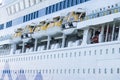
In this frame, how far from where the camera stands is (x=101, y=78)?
17.8m

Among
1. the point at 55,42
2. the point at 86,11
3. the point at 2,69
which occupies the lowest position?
the point at 2,69

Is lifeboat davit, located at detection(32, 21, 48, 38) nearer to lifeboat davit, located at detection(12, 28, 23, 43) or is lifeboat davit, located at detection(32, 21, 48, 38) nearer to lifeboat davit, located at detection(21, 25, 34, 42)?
lifeboat davit, located at detection(21, 25, 34, 42)

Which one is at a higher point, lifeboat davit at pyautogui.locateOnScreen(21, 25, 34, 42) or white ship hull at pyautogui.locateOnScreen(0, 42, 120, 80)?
lifeboat davit at pyautogui.locateOnScreen(21, 25, 34, 42)

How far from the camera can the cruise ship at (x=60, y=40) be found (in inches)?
722

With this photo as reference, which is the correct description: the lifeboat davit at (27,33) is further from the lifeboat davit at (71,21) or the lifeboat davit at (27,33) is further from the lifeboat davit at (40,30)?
the lifeboat davit at (71,21)

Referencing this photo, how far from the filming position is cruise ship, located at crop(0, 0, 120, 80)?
18.3 metres

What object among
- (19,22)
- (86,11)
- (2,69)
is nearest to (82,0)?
(86,11)

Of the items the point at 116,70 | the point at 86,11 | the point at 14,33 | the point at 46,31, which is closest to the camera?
the point at 116,70

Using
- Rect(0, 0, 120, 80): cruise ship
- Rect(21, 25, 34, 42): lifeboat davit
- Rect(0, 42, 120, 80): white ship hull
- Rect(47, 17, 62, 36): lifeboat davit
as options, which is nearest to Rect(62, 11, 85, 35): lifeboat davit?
Rect(0, 0, 120, 80): cruise ship

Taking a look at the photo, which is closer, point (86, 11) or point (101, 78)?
point (101, 78)

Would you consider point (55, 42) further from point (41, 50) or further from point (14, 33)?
point (14, 33)

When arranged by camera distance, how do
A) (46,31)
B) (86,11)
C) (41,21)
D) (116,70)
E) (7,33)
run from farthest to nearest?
(7,33)
(41,21)
(46,31)
(86,11)
(116,70)

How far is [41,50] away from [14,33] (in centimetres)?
593

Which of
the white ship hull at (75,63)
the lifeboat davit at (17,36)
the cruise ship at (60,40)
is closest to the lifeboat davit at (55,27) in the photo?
the cruise ship at (60,40)
